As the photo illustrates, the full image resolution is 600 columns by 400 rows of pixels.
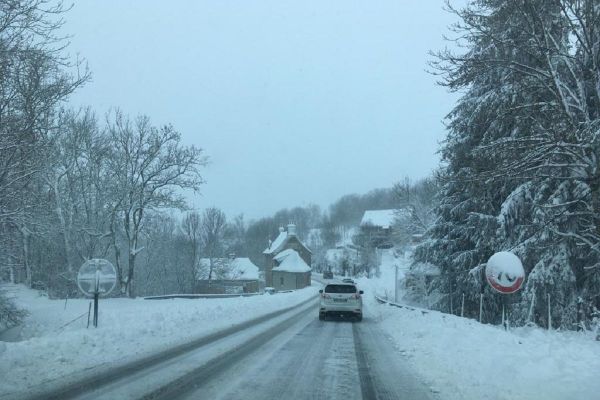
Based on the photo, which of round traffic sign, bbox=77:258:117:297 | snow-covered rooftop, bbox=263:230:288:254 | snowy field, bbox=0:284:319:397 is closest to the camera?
snowy field, bbox=0:284:319:397

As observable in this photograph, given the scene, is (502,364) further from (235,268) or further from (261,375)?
(235,268)

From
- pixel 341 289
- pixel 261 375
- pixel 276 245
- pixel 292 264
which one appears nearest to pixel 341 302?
pixel 341 289

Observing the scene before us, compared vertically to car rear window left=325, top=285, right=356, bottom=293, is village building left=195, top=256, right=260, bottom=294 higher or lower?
lower

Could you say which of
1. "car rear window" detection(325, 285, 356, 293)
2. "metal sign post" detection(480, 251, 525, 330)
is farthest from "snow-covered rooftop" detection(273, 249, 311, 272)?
"metal sign post" detection(480, 251, 525, 330)

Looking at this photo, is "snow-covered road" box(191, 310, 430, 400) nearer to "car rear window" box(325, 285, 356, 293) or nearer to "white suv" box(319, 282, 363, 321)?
"white suv" box(319, 282, 363, 321)

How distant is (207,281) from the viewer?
72.8 metres

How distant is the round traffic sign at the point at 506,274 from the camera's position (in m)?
12.9

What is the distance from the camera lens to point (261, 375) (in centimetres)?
1008

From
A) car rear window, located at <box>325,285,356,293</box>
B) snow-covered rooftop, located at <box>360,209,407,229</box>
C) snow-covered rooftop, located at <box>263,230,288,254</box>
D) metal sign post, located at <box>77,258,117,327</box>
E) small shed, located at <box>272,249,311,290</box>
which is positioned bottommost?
small shed, located at <box>272,249,311,290</box>

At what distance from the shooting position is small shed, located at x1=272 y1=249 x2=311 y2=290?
330ft

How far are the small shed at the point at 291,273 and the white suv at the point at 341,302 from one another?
73.7 m

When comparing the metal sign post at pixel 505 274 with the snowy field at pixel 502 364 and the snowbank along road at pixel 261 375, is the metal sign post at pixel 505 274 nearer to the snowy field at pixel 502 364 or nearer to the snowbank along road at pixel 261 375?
the snowy field at pixel 502 364

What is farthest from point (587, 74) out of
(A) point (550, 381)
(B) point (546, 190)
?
(A) point (550, 381)

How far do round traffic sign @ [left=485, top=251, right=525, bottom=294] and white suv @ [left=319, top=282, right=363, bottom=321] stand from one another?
12746 mm
